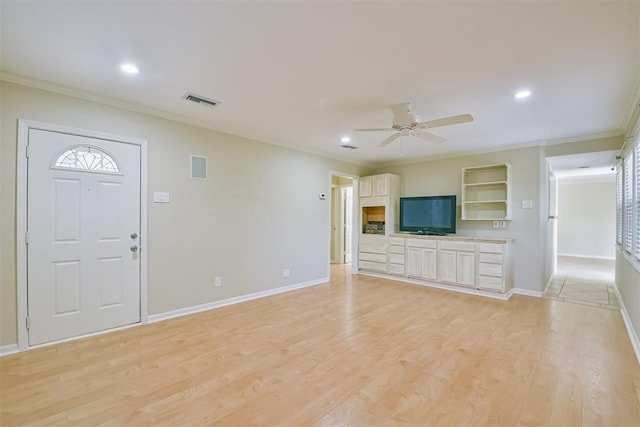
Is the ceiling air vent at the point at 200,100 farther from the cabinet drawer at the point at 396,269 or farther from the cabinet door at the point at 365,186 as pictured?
the cabinet drawer at the point at 396,269

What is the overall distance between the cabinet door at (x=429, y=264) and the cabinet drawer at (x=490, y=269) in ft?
2.44

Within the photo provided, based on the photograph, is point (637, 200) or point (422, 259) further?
point (422, 259)

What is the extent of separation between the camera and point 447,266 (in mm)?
5234

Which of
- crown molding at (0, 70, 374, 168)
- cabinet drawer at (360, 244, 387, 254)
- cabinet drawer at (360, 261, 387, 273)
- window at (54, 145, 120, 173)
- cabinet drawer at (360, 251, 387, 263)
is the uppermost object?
crown molding at (0, 70, 374, 168)

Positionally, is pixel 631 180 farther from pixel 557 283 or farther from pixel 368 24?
pixel 368 24

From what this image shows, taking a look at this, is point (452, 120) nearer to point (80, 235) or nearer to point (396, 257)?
point (396, 257)

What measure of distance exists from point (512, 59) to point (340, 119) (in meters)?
1.90

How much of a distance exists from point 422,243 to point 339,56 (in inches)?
161

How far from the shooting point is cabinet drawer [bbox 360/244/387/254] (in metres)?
6.18

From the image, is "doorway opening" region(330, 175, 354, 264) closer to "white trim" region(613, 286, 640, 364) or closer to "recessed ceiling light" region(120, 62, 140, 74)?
"white trim" region(613, 286, 640, 364)

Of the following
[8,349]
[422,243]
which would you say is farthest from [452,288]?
[8,349]

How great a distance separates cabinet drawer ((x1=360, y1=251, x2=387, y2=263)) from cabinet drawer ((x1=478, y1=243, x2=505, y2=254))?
1835 mm

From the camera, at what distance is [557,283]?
18.9ft

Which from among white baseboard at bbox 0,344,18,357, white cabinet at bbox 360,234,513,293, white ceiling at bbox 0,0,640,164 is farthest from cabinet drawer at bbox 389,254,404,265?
white baseboard at bbox 0,344,18,357
